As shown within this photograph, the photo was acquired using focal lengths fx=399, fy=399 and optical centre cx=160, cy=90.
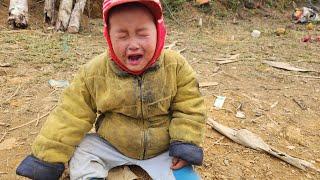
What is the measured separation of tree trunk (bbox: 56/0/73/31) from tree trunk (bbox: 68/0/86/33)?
0.18 feet

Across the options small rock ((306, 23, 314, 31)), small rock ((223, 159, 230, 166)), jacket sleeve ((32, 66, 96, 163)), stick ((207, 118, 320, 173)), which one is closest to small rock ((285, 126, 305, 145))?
stick ((207, 118, 320, 173))

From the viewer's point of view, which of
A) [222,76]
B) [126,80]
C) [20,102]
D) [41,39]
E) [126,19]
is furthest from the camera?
[41,39]

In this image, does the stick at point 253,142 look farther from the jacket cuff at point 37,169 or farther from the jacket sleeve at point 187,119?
the jacket cuff at point 37,169

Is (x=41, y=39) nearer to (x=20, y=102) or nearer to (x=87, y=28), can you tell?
(x=87, y=28)

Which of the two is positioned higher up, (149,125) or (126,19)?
(126,19)

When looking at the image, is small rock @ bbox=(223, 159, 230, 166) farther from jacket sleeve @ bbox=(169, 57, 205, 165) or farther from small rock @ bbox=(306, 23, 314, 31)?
small rock @ bbox=(306, 23, 314, 31)

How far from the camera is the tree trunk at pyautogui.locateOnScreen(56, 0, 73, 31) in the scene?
5207 millimetres

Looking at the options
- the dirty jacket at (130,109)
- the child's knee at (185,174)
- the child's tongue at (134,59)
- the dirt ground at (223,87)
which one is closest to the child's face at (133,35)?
the child's tongue at (134,59)

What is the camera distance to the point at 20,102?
3041 mm

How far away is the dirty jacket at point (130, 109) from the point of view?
6.16 feet

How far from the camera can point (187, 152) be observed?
1.89m

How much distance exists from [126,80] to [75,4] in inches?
156

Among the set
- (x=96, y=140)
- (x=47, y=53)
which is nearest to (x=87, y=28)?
(x=47, y=53)

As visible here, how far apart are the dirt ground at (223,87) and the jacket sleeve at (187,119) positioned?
15.8 inches
